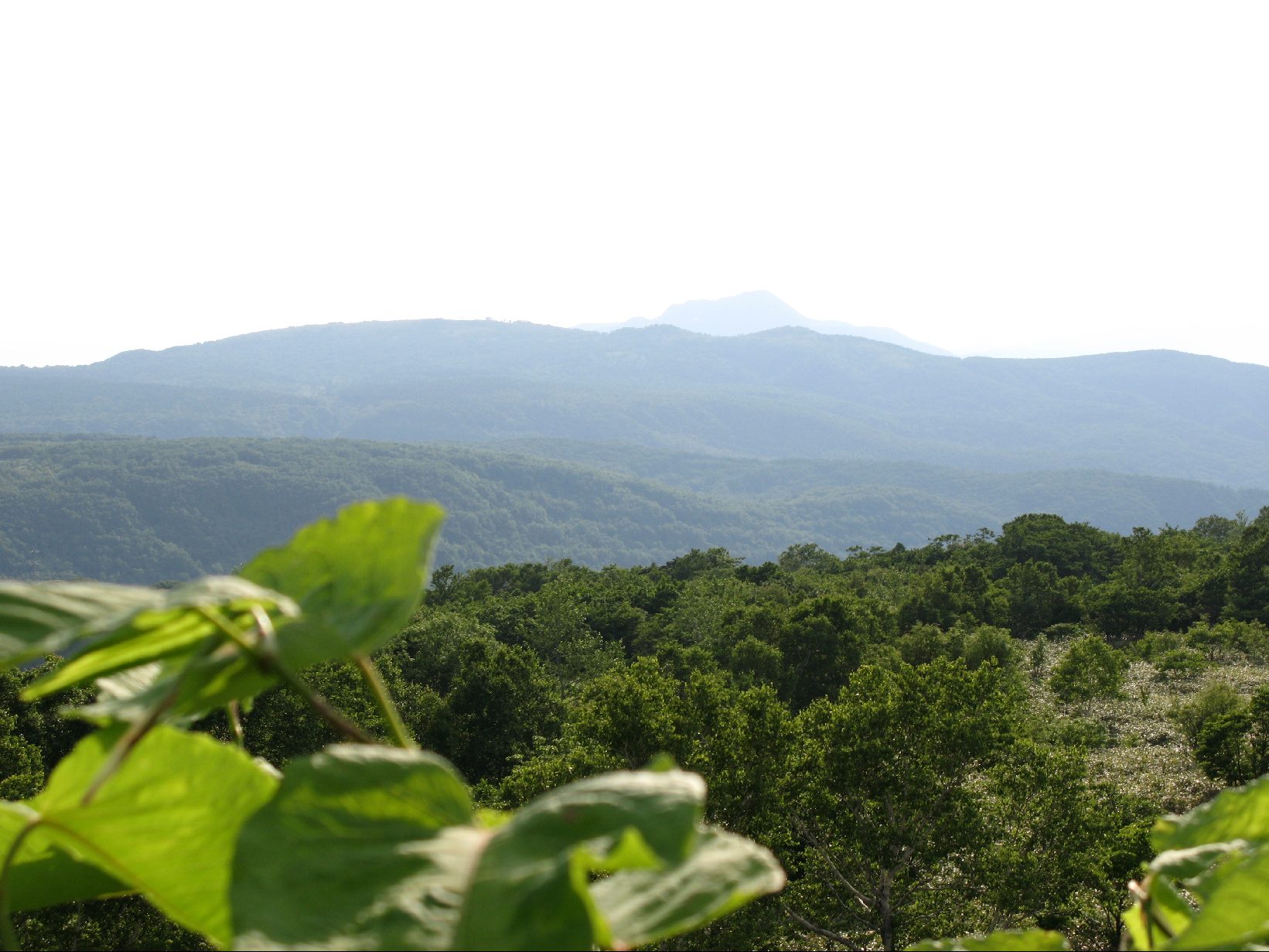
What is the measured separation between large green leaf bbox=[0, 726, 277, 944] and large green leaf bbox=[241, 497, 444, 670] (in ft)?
0.31

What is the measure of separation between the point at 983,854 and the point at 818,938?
3.72 m

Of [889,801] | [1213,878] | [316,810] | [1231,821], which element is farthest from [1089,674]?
[316,810]

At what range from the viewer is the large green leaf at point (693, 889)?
0.43 m

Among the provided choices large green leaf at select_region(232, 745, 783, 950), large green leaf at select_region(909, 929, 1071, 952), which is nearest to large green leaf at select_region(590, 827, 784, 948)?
large green leaf at select_region(232, 745, 783, 950)

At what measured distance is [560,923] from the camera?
16.1 inches

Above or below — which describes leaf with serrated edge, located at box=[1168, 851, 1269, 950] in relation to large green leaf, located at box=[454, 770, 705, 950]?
below

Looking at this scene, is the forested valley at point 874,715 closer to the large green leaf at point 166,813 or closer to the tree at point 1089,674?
the tree at point 1089,674

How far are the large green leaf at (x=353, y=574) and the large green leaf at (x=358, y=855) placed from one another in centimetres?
6

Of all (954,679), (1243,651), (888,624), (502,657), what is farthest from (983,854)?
(1243,651)

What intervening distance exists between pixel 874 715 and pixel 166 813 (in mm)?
16874

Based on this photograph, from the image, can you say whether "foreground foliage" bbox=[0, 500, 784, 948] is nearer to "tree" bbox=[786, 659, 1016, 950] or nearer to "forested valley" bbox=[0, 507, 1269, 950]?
"forested valley" bbox=[0, 507, 1269, 950]

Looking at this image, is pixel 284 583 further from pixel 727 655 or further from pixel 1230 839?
pixel 727 655

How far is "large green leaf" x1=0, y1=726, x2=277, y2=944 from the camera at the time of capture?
51cm

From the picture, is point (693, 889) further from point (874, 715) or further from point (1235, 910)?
point (874, 715)
